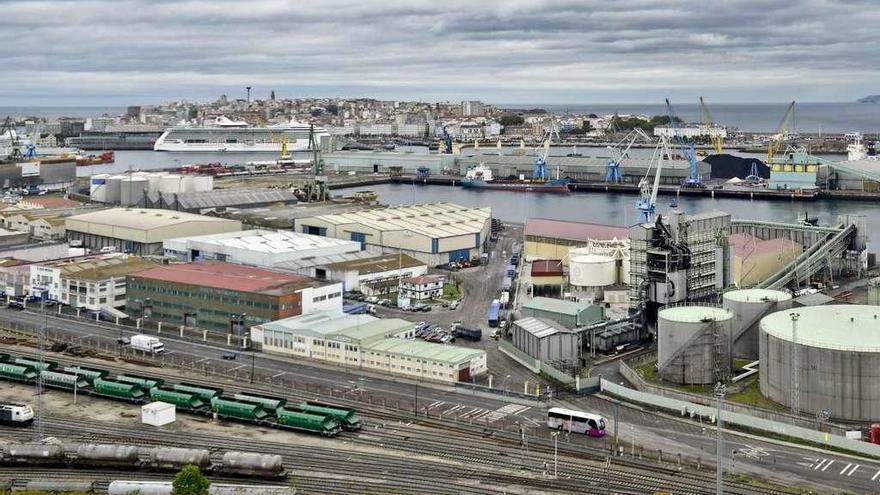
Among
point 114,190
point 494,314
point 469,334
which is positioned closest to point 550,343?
point 469,334

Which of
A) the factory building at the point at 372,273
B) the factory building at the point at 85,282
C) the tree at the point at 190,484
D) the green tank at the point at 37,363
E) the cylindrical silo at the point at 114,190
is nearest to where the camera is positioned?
the tree at the point at 190,484

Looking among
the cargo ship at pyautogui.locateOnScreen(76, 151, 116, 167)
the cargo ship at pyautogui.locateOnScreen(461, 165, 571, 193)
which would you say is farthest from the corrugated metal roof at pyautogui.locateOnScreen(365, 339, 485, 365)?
the cargo ship at pyautogui.locateOnScreen(76, 151, 116, 167)

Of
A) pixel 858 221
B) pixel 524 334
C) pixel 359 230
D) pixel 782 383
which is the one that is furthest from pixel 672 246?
pixel 359 230

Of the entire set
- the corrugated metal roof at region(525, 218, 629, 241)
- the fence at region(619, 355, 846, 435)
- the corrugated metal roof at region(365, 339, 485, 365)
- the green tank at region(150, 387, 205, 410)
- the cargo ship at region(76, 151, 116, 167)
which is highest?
the cargo ship at region(76, 151, 116, 167)

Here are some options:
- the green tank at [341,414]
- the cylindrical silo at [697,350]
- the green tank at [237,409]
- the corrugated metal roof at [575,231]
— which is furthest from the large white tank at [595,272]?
the green tank at [237,409]

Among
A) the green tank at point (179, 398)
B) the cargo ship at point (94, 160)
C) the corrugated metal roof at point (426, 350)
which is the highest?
the cargo ship at point (94, 160)

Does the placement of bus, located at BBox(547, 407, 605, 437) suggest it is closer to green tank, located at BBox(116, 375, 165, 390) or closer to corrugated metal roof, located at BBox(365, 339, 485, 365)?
corrugated metal roof, located at BBox(365, 339, 485, 365)

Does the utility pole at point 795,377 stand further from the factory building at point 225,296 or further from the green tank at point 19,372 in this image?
the green tank at point 19,372
